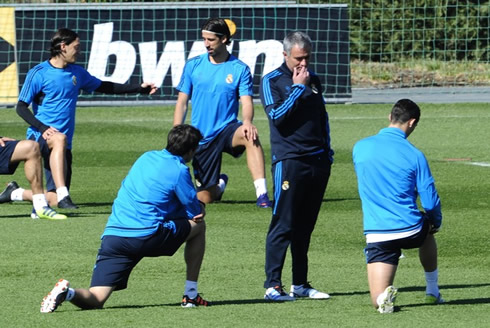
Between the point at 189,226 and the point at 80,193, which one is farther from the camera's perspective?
the point at 80,193

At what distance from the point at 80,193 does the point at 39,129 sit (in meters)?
2.03

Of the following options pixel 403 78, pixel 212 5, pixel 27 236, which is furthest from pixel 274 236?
pixel 403 78

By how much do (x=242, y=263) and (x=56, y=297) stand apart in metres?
2.59

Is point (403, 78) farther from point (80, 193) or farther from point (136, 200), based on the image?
point (136, 200)

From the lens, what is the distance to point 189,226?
26.2 ft

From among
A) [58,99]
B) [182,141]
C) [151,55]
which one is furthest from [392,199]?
[151,55]

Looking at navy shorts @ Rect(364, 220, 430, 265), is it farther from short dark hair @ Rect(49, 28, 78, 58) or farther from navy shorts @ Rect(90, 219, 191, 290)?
short dark hair @ Rect(49, 28, 78, 58)

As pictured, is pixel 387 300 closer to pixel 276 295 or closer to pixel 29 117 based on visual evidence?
pixel 276 295

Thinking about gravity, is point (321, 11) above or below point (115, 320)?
above

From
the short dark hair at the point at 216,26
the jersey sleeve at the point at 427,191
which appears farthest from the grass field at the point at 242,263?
the short dark hair at the point at 216,26

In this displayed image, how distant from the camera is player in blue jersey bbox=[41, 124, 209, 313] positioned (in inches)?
308

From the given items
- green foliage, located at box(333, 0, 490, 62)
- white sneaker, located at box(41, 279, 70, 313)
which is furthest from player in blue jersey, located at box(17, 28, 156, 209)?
green foliage, located at box(333, 0, 490, 62)

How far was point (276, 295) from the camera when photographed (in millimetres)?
8414

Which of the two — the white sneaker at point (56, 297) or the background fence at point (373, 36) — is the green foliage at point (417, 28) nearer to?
the background fence at point (373, 36)
